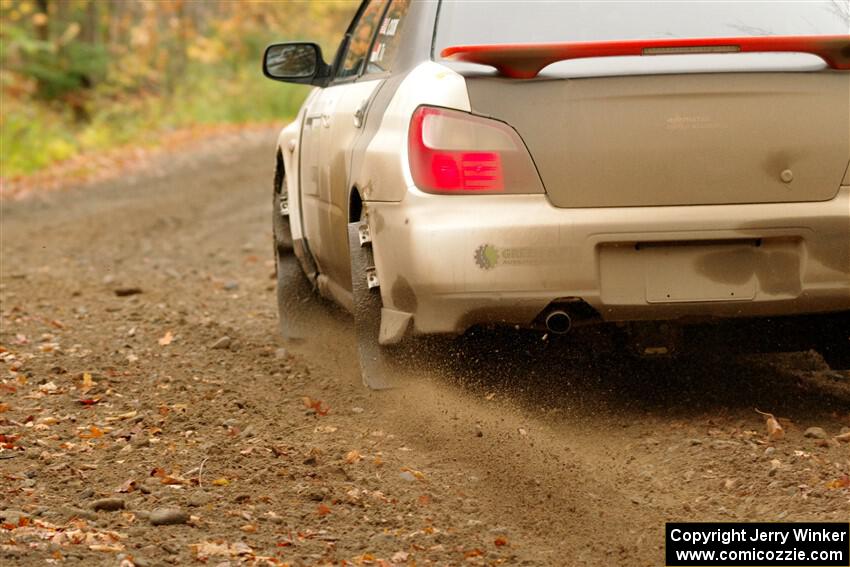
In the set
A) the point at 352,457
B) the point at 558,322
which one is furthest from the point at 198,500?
the point at 558,322

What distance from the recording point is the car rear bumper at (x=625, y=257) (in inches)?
176

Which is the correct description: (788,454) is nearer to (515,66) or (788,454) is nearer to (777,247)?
(777,247)

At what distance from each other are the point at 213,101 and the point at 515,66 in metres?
25.0

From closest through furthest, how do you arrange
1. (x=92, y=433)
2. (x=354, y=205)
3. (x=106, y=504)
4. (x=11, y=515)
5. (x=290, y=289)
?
(x=11, y=515)
(x=106, y=504)
(x=92, y=433)
(x=354, y=205)
(x=290, y=289)

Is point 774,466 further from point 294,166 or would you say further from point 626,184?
point 294,166

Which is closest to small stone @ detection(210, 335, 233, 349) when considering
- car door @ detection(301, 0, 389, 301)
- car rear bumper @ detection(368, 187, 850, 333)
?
car door @ detection(301, 0, 389, 301)

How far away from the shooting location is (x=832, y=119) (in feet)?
A: 15.0

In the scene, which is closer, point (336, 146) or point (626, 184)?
point (626, 184)

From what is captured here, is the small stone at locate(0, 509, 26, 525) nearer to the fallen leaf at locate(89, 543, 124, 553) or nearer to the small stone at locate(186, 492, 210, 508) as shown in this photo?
the fallen leaf at locate(89, 543, 124, 553)

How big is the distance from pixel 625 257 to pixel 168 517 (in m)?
1.78

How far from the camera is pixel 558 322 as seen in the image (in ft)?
15.2

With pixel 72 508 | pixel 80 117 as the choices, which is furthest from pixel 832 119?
pixel 80 117

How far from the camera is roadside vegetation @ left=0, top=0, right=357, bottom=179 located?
22.7 meters

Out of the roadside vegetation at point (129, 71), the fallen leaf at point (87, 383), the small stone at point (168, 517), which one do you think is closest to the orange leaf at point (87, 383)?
the fallen leaf at point (87, 383)
